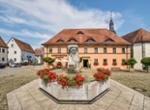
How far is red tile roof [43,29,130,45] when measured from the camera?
48219 millimetres

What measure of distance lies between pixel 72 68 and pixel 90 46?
84.0ft

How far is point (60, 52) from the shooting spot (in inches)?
1881

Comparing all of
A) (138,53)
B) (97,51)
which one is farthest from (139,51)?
(97,51)

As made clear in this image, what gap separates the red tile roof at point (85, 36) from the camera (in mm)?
48219

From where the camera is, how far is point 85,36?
50.1 meters

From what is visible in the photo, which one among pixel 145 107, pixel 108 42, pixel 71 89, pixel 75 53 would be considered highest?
pixel 108 42

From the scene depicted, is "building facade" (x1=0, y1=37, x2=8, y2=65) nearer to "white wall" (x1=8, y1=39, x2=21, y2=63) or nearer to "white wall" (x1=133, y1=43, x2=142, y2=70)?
"white wall" (x1=8, y1=39, x2=21, y2=63)

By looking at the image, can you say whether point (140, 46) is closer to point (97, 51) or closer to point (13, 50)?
point (97, 51)

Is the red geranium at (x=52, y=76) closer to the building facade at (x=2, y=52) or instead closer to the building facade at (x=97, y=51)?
the building facade at (x=97, y=51)

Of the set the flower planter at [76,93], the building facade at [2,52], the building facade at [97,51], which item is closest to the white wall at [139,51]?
the building facade at [97,51]

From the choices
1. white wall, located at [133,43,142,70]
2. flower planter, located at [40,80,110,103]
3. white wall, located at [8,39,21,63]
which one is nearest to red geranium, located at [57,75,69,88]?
flower planter, located at [40,80,110,103]

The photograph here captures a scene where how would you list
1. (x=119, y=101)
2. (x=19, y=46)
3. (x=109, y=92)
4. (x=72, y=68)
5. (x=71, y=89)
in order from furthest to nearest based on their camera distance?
(x=19, y=46) → (x=72, y=68) → (x=109, y=92) → (x=119, y=101) → (x=71, y=89)

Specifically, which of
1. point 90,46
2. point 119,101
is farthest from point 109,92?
point 90,46

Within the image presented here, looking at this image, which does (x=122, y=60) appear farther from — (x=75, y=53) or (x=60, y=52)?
(x=75, y=53)
